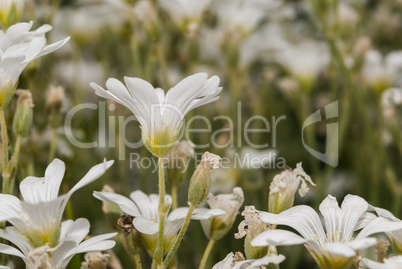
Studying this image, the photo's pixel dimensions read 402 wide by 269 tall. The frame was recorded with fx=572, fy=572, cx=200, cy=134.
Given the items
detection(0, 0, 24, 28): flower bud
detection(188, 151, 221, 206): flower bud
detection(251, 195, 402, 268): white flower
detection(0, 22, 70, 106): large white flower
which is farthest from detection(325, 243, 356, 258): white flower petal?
detection(0, 0, 24, 28): flower bud

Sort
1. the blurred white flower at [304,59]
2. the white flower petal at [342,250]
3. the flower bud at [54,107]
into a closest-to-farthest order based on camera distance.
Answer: the white flower petal at [342,250]
the flower bud at [54,107]
the blurred white flower at [304,59]

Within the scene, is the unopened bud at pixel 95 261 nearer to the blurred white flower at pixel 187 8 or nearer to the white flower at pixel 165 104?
the white flower at pixel 165 104

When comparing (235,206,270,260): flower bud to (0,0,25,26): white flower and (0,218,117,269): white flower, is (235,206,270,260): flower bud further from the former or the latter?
(0,0,25,26): white flower

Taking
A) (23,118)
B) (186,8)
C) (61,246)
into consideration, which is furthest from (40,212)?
(186,8)

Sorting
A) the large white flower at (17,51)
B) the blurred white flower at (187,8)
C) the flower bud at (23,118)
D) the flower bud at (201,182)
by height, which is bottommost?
the flower bud at (201,182)

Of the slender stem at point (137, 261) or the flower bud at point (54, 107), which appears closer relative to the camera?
the slender stem at point (137, 261)

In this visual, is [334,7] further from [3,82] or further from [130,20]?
[3,82]

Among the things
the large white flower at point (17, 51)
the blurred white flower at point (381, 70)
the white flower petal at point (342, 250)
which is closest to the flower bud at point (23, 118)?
the large white flower at point (17, 51)
